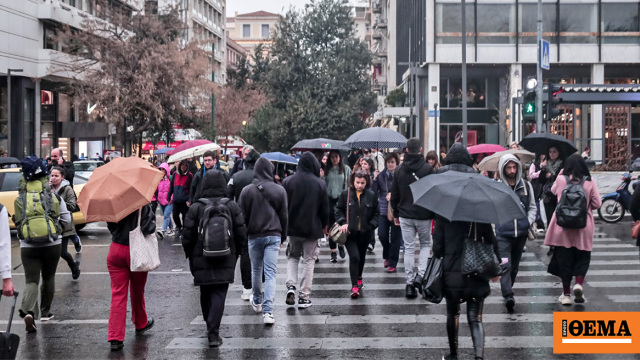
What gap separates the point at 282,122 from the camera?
52.3m

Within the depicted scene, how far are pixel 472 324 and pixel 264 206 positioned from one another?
300 cm

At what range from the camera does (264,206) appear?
8.80m

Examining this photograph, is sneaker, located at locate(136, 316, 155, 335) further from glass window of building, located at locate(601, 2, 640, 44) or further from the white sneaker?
glass window of building, located at locate(601, 2, 640, 44)

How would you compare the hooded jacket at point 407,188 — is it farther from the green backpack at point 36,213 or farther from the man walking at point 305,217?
the green backpack at point 36,213

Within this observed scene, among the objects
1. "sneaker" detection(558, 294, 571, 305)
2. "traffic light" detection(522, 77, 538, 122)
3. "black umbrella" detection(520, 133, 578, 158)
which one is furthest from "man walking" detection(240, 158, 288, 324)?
"traffic light" detection(522, 77, 538, 122)

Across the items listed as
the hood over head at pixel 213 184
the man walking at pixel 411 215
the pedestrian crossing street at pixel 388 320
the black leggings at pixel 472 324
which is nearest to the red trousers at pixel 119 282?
the pedestrian crossing street at pixel 388 320

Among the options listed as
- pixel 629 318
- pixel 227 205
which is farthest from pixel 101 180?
pixel 629 318

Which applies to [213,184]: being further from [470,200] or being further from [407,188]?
[407,188]

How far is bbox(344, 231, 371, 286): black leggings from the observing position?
1021 centimetres

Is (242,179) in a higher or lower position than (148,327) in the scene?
higher

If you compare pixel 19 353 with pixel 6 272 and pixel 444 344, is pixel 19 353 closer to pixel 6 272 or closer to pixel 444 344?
pixel 6 272

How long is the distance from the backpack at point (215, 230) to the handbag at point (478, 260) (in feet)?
7.68

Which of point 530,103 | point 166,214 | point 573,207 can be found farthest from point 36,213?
point 530,103

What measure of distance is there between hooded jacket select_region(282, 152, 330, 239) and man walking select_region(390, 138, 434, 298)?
1.24 m
